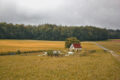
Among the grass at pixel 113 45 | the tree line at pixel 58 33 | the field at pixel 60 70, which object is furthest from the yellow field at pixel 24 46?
the tree line at pixel 58 33

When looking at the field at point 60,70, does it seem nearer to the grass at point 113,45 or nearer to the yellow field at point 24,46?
the yellow field at point 24,46

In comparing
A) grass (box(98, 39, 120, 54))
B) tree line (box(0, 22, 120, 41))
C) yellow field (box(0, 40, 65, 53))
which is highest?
tree line (box(0, 22, 120, 41))

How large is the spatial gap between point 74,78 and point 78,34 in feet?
404

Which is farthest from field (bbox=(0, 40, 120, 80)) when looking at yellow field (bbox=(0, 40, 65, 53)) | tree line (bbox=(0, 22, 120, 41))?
tree line (bbox=(0, 22, 120, 41))

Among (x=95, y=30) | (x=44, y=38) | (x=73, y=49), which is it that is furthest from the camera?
(x=95, y=30)

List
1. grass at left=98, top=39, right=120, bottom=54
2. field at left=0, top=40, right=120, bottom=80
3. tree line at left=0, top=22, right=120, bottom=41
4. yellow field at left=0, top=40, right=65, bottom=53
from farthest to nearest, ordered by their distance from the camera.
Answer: tree line at left=0, top=22, right=120, bottom=41, grass at left=98, top=39, right=120, bottom=54, yellow field at left=0, top=40, right=65, bottom=53, field at left=0, top=40, right=120, bottom=80

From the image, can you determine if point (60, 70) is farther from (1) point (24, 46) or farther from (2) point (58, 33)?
(2) point (58, 33)

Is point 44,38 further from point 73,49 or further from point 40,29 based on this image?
point 73,49

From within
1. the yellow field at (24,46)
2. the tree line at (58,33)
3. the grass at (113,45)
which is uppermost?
the tree line at (58,33)

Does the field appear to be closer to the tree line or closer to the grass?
the grass

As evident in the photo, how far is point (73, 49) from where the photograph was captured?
50.7 m

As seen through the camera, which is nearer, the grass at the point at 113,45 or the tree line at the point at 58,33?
the grass at the point at 113,45

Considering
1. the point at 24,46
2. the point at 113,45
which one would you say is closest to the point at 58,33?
the point at 113,45

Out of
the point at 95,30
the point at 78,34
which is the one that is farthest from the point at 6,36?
the point at 95,30
